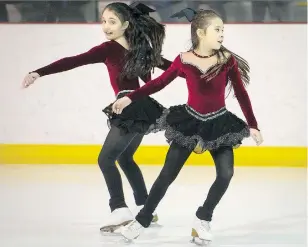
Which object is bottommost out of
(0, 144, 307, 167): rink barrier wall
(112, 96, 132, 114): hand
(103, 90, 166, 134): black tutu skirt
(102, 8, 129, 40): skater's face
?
(0, 144, 307, 167): rink barrier wall

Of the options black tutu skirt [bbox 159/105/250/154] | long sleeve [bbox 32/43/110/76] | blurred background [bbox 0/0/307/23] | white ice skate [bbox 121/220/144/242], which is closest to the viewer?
black tutu skirt [bbox 159/105/250/154]

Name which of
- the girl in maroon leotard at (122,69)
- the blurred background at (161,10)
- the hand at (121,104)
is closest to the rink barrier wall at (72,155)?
the blurred background at (161,10)

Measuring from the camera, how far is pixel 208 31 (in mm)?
3668

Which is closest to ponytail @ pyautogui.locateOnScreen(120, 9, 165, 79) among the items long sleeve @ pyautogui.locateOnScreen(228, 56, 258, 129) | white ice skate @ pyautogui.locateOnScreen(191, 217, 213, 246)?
long sleeve @ pyautogui.locateOnScreen(228, 56, 258, 129)

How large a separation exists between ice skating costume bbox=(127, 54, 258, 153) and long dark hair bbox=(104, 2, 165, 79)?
0.30m

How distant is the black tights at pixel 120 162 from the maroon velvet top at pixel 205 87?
31 centimetres

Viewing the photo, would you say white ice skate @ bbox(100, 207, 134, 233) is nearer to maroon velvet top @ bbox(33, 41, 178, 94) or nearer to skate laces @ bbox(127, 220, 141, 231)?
skate laces @ bbox(127, 220, 141, 231)

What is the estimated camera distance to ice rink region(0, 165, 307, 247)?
393cm

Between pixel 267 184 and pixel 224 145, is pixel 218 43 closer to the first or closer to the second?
pixel 224 145

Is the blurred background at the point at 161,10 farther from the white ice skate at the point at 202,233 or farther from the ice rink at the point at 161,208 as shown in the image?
the white ice skate at the point at 202,233

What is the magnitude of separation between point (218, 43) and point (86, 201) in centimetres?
180

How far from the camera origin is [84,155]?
6941mm

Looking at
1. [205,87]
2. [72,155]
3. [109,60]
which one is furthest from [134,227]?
[72,155]

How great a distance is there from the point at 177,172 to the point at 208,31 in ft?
2.21
